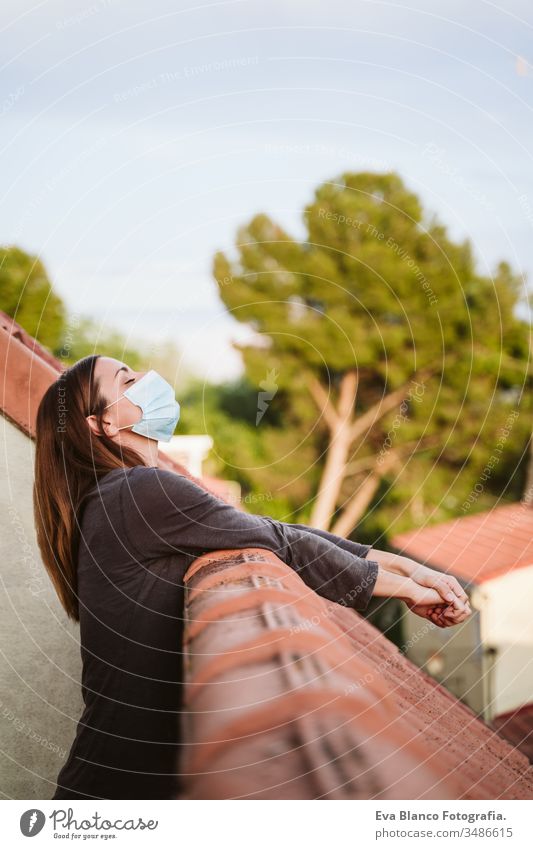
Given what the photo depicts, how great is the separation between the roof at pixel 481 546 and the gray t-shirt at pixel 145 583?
2.98 m

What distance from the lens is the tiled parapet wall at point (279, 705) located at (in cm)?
82

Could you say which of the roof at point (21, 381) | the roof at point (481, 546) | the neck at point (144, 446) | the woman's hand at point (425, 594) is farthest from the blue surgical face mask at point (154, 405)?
the roof at point (481, 546)

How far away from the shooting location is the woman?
1.09 meters

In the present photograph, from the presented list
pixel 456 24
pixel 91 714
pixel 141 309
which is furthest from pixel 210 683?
pixel 456 24

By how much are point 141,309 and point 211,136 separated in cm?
60

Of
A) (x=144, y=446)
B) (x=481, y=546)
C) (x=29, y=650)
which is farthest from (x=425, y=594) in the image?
(x=481, y=546)

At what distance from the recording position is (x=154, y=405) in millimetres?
1462

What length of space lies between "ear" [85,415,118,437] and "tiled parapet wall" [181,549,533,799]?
42 centimetres

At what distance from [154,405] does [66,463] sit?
26 cm

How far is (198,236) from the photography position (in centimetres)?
223

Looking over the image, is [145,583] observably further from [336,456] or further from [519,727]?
[336,456]

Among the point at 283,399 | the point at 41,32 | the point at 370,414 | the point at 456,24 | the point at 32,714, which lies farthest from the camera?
the point at 283,399

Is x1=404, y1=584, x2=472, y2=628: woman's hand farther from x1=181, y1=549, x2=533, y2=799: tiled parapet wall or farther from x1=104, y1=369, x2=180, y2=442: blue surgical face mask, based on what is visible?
x1=104, y1=369, x2=180, y2=442: blue surgical face mask
